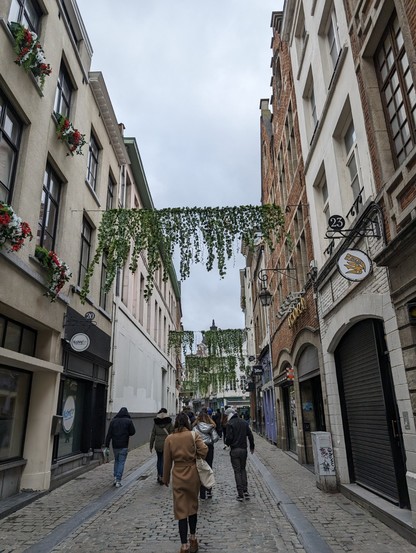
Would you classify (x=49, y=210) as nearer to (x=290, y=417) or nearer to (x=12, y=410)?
(x=12, y=410)

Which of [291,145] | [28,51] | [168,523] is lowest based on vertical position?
[168,523]

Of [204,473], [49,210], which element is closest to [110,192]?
[49,210]

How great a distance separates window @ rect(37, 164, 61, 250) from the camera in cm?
1009

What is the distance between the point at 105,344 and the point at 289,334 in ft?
22.4

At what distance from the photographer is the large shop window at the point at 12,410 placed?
8398 millimetres

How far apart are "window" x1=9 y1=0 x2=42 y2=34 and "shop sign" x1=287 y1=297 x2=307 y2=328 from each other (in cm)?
1017

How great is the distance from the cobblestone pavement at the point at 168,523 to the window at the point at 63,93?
9634 mm

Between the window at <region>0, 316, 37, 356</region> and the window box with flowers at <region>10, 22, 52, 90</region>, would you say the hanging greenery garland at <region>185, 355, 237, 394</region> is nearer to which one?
the window at <region>0, 316, 37, 356</region>

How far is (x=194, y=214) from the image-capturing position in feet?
39.4

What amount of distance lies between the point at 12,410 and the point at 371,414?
292 inches

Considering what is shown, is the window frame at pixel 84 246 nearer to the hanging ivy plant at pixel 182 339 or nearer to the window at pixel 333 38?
the window at pixel 333 38

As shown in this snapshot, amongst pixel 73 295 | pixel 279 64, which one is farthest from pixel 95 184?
pixel 279 64

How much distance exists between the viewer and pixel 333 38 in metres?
10.8

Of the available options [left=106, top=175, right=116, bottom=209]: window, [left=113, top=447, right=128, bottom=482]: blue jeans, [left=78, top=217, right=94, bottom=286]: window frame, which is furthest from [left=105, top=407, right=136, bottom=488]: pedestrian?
[left=106, top=175, right=116, bottom=209]: window
